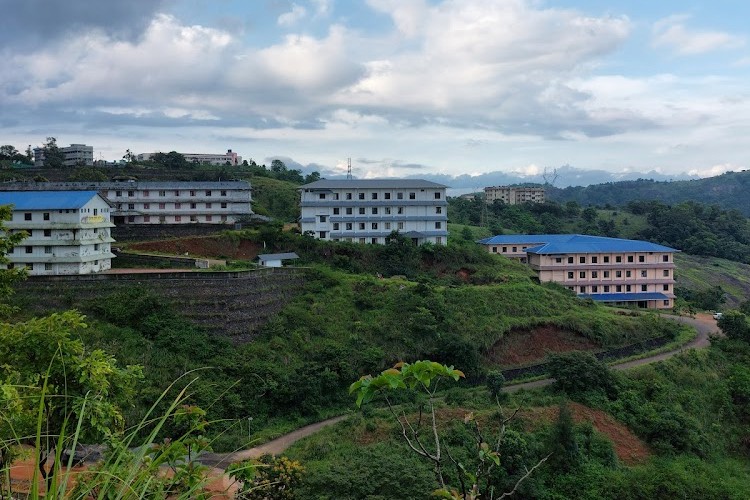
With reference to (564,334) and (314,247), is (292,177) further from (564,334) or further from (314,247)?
(564,334)

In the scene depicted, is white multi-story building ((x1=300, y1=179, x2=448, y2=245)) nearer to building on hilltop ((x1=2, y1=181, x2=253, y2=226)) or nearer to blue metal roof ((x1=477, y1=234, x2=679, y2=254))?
building on hilltop ((x1=2, y1=181, x2=253, y2=226))

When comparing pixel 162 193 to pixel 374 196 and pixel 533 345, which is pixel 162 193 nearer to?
pixel 374 196

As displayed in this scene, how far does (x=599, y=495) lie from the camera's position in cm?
1997

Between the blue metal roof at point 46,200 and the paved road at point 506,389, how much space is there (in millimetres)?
18010

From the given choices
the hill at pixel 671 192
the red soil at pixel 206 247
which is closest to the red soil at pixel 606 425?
the red soil at pixel 206 247

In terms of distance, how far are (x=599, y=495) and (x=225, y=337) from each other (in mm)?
18233

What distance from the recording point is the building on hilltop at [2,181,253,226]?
45.3 meters

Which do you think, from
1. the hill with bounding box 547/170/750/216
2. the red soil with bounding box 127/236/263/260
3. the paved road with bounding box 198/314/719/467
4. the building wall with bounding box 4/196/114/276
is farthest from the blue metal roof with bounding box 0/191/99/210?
the hill with bounding box 547/170/750/216

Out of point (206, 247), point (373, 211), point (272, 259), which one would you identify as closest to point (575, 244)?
point (373, 211)

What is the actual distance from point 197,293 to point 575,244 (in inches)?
1280

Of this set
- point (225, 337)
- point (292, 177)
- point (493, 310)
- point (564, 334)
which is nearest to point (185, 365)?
point (225, 337)

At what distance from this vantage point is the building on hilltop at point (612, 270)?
47031mm

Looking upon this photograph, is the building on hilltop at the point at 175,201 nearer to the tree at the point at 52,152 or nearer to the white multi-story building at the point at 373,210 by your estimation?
the white multi-story building at the point at 373,210

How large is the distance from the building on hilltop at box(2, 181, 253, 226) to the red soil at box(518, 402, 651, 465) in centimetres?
2948
